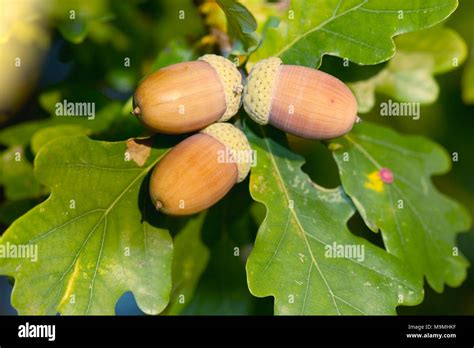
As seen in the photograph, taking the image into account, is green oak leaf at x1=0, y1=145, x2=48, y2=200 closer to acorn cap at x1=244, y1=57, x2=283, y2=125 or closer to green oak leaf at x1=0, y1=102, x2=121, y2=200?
green oak leaf at x1=0, y1=102, x2=121, y2=200

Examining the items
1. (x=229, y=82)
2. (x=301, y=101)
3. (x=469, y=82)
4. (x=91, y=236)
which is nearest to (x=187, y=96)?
(x=229, y=82)

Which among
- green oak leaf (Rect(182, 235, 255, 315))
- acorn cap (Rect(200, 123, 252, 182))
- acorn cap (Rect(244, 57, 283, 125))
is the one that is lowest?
green oak leaf (Rect(182, 235, 255, 315))

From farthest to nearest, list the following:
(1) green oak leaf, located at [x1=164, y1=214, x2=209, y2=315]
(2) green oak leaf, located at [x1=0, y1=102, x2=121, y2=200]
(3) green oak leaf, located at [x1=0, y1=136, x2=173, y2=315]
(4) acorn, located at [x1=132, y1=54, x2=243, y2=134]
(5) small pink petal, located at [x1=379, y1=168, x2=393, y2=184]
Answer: (2) green oak leaf, located at [x1=0, y1=102, x2=121, y2=200] → (1) green oak leaf, located at [x1=164, y1=214, x2=209, y2=315] → (5) small pink petal, located at [x1=379, y1=168, x2=393, y2=184] → (3) green oak leaf, located at [x1=0, y1=136, x2=173, y2=315] → (4) acorn, located at [x1=132, y1=54, x2=243, y2=134]

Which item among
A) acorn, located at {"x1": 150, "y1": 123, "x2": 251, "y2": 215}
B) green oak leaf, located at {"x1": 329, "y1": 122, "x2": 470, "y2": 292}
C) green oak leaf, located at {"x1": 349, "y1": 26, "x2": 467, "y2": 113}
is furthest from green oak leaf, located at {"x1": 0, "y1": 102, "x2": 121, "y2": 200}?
green oak leaf, located at {"x1": 349, "y1": 26, "x2": 467, "y2": 113}

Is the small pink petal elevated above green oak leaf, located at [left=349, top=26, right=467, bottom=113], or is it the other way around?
green oak leaf, located at [left=349, top=26, right=467, bottom=113]

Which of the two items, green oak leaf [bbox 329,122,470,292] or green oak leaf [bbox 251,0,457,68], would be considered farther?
green oak leaf [bbox 329,122,470,292]

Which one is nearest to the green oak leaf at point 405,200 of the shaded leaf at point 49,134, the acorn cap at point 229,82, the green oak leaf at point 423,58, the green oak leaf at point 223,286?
the green oak leaf at point 423,58

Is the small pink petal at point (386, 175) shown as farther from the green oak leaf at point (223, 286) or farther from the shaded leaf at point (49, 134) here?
the shaded leaf at point (49, 134)
